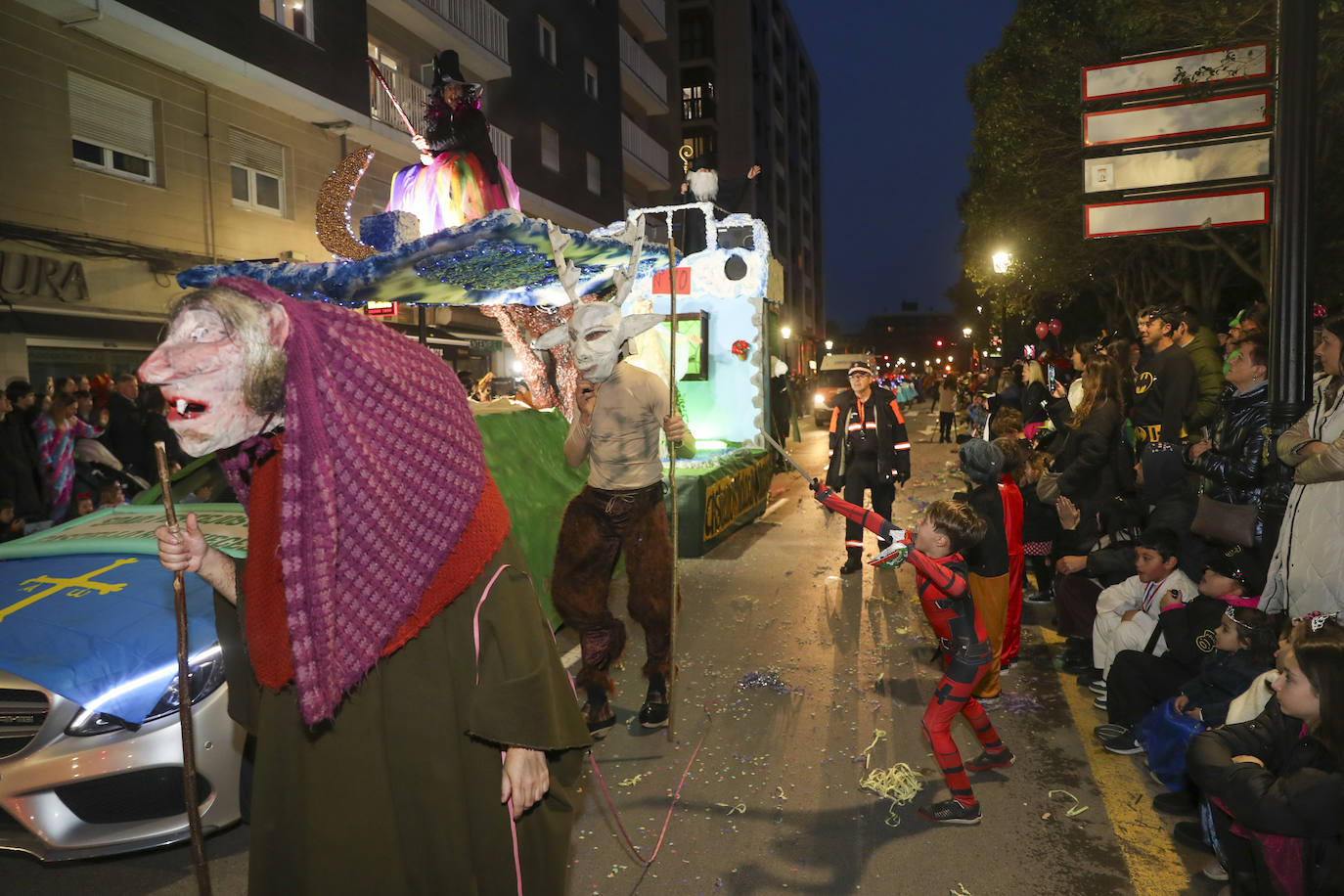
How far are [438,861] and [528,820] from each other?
0.23 m

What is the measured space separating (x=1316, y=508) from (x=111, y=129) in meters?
13.4

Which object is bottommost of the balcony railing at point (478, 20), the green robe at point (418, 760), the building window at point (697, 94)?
the green robe at point (418, 760)

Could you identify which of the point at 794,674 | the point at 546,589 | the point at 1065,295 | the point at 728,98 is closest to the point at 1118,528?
the point at 794,674

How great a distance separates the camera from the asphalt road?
3.48 m

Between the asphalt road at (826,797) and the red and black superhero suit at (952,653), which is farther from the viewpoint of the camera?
the red and black superhero suit at (952,653)

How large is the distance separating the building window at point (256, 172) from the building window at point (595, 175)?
12.9 m

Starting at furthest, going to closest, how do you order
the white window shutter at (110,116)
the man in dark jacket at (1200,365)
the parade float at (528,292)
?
the white window shutter at (110,116) < the man in dark jacket at (1200,365) < the parade float at (528,292)

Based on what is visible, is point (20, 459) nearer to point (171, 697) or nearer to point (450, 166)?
point (450, 166)

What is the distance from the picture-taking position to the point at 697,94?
A: 47781 millimetres

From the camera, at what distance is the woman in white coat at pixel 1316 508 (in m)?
3.95

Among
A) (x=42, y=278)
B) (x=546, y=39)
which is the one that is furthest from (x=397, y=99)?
(x=42, y=278)

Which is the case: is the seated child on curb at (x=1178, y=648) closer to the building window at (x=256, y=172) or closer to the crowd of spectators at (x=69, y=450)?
the crowd of spectators at (x=69, y=450)

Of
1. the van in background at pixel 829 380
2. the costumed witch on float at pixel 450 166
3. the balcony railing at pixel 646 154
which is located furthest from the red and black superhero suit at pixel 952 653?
the balcony railing at pixel 646 154

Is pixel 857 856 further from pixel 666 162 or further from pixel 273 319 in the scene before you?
pixel 666 162
